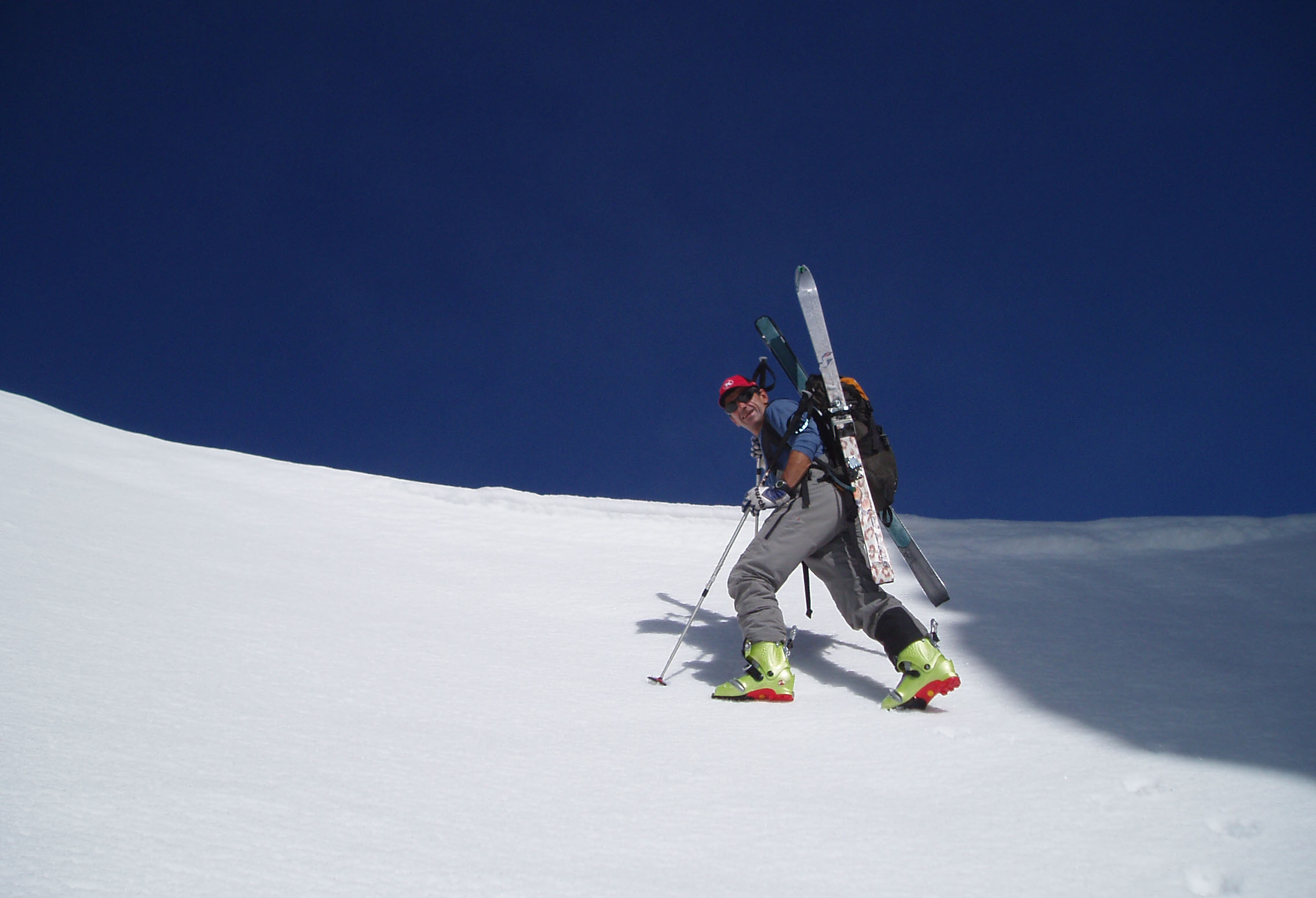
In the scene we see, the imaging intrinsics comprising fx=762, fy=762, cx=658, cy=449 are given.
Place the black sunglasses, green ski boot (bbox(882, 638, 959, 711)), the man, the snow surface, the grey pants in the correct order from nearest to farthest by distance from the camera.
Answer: the snow surface → green ski boot (bbox(882, 638, 959, 711)) → the man → the grey pants → the black sunglasses

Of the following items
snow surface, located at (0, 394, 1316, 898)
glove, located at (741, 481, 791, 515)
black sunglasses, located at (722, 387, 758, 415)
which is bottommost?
snow surface, located at (0, 394, 1316, 898)

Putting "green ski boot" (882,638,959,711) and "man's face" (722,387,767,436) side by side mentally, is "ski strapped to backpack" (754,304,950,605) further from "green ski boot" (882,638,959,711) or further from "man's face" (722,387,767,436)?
"green ski boot" (882,638,959,711)

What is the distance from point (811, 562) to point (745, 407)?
1078 millimetres

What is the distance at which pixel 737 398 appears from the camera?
498 centimetres

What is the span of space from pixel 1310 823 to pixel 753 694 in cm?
234

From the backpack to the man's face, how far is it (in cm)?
32

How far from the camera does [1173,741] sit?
3.46 m

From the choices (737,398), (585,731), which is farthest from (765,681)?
(737,398)

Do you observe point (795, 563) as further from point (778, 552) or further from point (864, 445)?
point (864, 445)

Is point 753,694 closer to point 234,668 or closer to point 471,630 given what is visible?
point 471,630

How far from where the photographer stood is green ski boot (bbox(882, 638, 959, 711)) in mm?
3990

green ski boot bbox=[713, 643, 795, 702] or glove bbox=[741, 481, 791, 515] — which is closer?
green ski boot bbox=[713, 643, 795, 702]

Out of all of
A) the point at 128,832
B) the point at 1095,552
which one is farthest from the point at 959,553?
the point at 128,832

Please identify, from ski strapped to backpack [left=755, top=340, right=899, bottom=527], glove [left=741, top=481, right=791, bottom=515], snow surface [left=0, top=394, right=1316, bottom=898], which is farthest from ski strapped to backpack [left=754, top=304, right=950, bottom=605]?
snow surface [left=0, top=394, right=1316, bottom=898]
